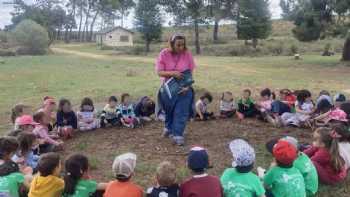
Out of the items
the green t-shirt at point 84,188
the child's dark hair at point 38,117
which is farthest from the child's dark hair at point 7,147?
the child's dark hair at point 38,117

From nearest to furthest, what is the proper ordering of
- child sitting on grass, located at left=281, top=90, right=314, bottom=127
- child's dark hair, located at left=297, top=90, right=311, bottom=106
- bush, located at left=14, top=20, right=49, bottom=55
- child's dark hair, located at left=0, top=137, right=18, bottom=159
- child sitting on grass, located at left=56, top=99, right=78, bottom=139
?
child's dark hair, located at left=0, top=137, right=18, bottom=159, child sitting on grass, located at left=56, top=99, right=78, bottom=139, child sitting on grass, located at left=281, top=90, right=314, bottom=127, child's dark hair, located at left=297, top=90, right=311, bottom=106, bush, located at left=14, top=20, right=49, bottom=55

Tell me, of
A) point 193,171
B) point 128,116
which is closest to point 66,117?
point 128,116

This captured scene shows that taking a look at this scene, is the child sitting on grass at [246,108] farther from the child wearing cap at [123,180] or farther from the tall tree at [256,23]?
the tall tree at [256,23]

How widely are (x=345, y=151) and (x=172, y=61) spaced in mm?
2854

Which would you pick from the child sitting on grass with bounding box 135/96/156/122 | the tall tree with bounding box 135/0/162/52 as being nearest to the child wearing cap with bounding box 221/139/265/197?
the child sitting on grass with bounding box 135/96/156/122

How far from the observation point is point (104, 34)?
6938 cm

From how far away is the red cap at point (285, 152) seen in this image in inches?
180

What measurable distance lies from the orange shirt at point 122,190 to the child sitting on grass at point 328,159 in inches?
92.4

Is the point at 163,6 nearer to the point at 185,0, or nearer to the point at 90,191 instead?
the point at 185,0

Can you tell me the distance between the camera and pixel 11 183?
455cm

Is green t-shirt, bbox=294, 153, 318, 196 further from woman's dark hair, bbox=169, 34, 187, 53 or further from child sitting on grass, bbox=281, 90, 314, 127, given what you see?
child sitting on grass, bbox=281, 90, 314, 127

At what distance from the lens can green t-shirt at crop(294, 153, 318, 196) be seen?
5.05 m

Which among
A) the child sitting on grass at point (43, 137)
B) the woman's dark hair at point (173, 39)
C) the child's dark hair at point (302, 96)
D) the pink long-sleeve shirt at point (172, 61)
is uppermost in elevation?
the woman's dark hair at point (173, 39)

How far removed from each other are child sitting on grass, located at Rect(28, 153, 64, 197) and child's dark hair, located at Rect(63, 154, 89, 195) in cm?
8
